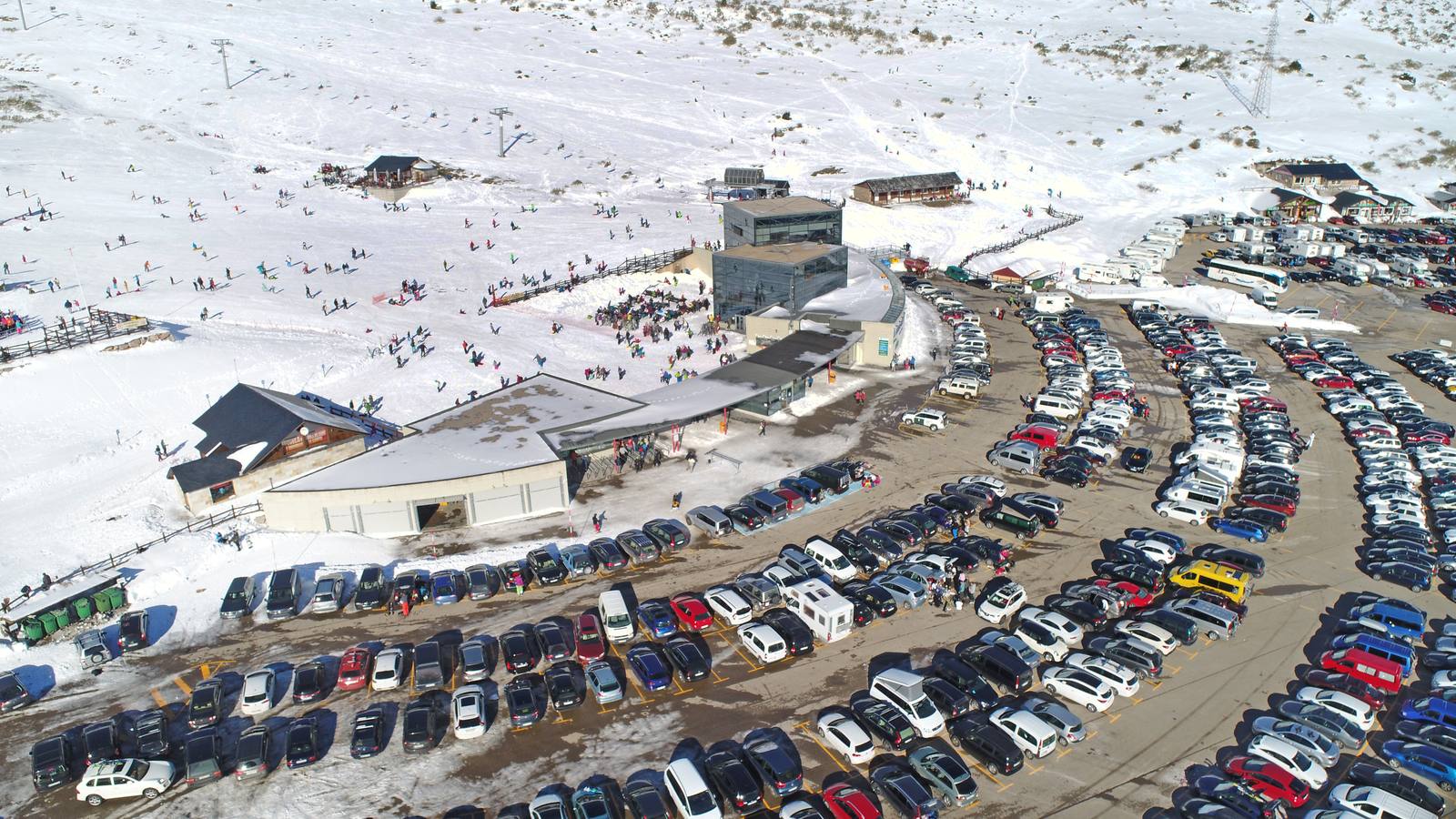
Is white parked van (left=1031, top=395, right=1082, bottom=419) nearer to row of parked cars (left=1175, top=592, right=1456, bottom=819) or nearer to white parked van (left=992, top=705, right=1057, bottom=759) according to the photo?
row of parked cars (left=1175, top=592, right=1456, bottom=819)

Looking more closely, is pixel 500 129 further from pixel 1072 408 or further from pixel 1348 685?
pixel 1348 685

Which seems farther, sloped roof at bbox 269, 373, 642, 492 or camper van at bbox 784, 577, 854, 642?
sloped roof at bbox 269, 373, 642, 492

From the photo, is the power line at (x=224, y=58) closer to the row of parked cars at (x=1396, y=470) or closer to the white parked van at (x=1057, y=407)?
the white parked van at (x=1057, y=407)

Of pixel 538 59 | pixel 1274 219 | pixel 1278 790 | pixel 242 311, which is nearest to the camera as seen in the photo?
pixel 1278 790

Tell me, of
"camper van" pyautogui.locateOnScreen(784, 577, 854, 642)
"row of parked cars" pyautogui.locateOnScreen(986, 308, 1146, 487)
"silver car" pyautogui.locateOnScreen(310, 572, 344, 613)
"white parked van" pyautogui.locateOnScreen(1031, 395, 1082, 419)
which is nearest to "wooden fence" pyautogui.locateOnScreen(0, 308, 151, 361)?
"silver car" pyautogui.locateOnScreen(310, 572, 344, 613)

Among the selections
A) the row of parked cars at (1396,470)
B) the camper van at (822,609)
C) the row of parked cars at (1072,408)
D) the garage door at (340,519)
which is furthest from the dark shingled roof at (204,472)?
the row of parked cars at (1396,470)

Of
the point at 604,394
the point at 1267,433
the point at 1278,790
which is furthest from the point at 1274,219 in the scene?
the point at 1278,790

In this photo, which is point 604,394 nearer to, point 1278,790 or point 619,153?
point 1278,790
